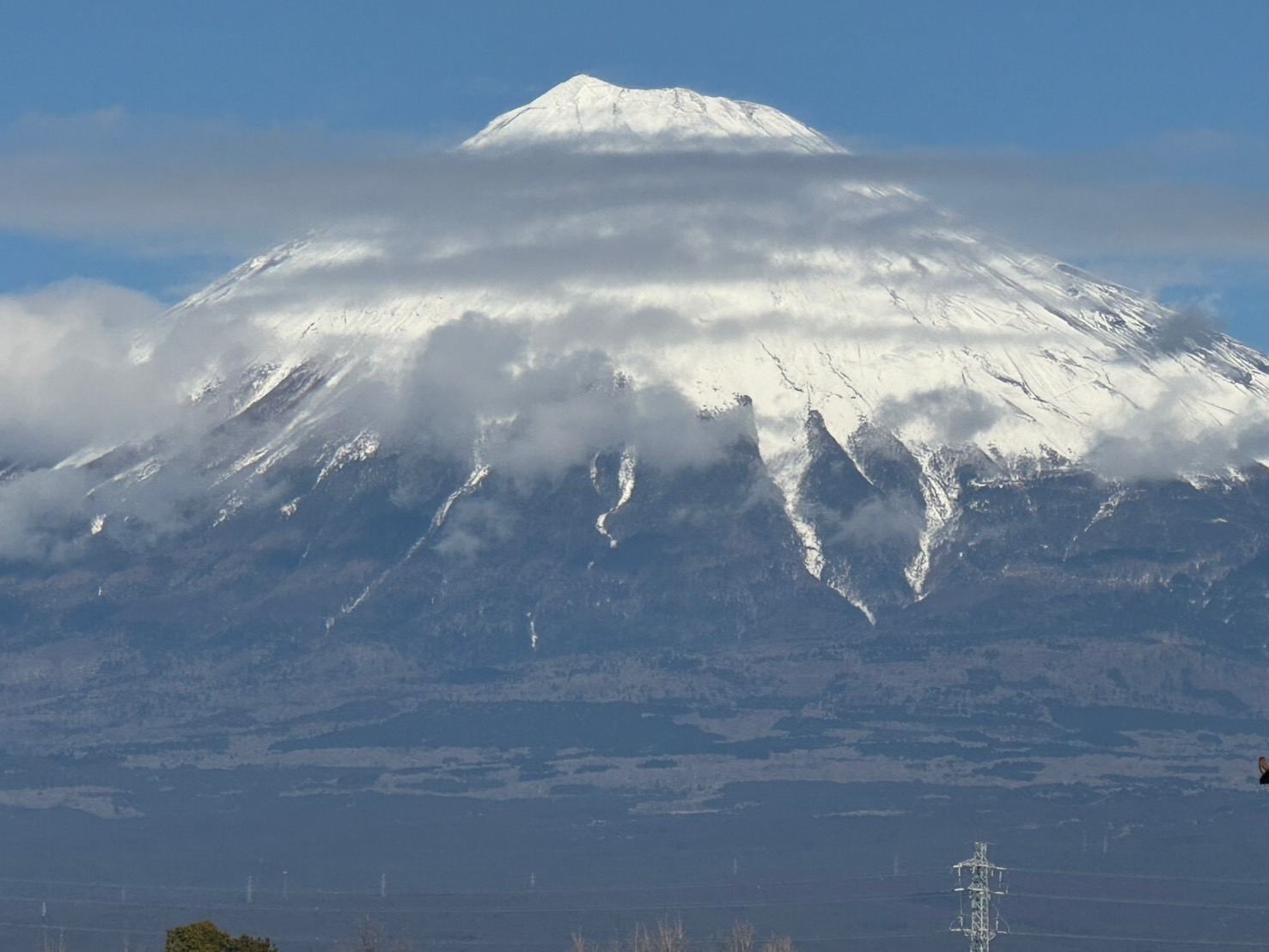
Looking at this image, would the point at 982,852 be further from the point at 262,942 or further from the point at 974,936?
the point at 262,942

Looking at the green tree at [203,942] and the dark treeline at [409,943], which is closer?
the green tree at [203,942]

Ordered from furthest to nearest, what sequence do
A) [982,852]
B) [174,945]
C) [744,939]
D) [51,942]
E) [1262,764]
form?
1. [51,942]
2. [744,939]
3. [982,852]
4. [174,945]
5. [1262,764]

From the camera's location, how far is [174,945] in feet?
274

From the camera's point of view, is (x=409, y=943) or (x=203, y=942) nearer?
(x=203, y=942)

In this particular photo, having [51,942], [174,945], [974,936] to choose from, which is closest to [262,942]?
[174,945]

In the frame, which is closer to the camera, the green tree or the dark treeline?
the green tree

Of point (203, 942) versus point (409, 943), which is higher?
point (409, 943)

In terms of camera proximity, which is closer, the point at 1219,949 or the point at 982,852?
the point at 982,852

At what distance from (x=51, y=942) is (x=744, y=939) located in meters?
54.5

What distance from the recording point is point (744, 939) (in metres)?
157

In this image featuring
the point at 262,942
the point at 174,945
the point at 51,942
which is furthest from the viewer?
the point at 51,942

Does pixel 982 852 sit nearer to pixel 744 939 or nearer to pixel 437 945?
pixel 744 939

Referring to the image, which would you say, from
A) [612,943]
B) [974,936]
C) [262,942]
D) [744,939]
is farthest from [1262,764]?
[612,943]

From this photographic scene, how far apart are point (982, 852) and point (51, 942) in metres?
104
